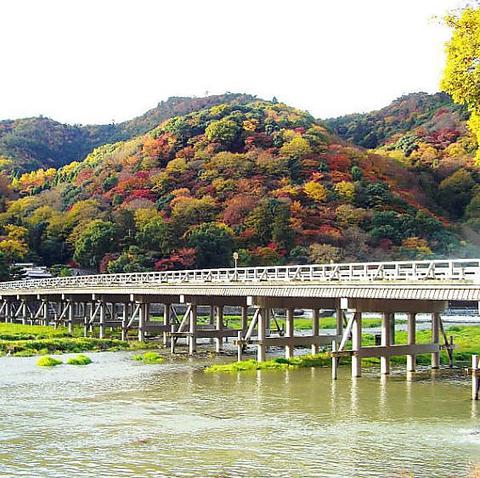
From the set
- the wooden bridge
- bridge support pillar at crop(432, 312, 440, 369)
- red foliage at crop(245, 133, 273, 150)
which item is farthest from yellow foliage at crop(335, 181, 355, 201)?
bridge support pillar at crop(432, 312, 440, 369)

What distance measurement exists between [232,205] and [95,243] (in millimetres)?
15380

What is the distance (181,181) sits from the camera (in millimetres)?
98750

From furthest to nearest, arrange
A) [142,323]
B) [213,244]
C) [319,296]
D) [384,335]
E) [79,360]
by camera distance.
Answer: [213,244] → [142,323] → [79,360] → [319,296] → [384,335]

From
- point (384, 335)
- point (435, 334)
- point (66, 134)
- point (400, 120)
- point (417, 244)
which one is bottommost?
point (435, 334)

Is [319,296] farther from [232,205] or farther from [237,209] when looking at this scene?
[232,205]

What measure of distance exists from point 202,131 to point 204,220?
2557 cm

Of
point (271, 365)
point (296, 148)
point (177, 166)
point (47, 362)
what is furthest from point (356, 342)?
point (177, 166)

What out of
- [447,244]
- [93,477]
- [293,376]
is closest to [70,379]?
[293,376]

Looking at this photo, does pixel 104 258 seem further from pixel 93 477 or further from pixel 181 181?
pixel 93 477

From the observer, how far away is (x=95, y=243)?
8762cm

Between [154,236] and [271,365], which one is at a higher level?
[154,236]

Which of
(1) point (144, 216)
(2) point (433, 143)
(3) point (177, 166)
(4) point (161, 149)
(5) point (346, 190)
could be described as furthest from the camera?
(2) point (433, 143)

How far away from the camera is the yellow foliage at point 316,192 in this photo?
91.4 meters

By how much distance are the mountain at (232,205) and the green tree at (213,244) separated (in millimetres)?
119
